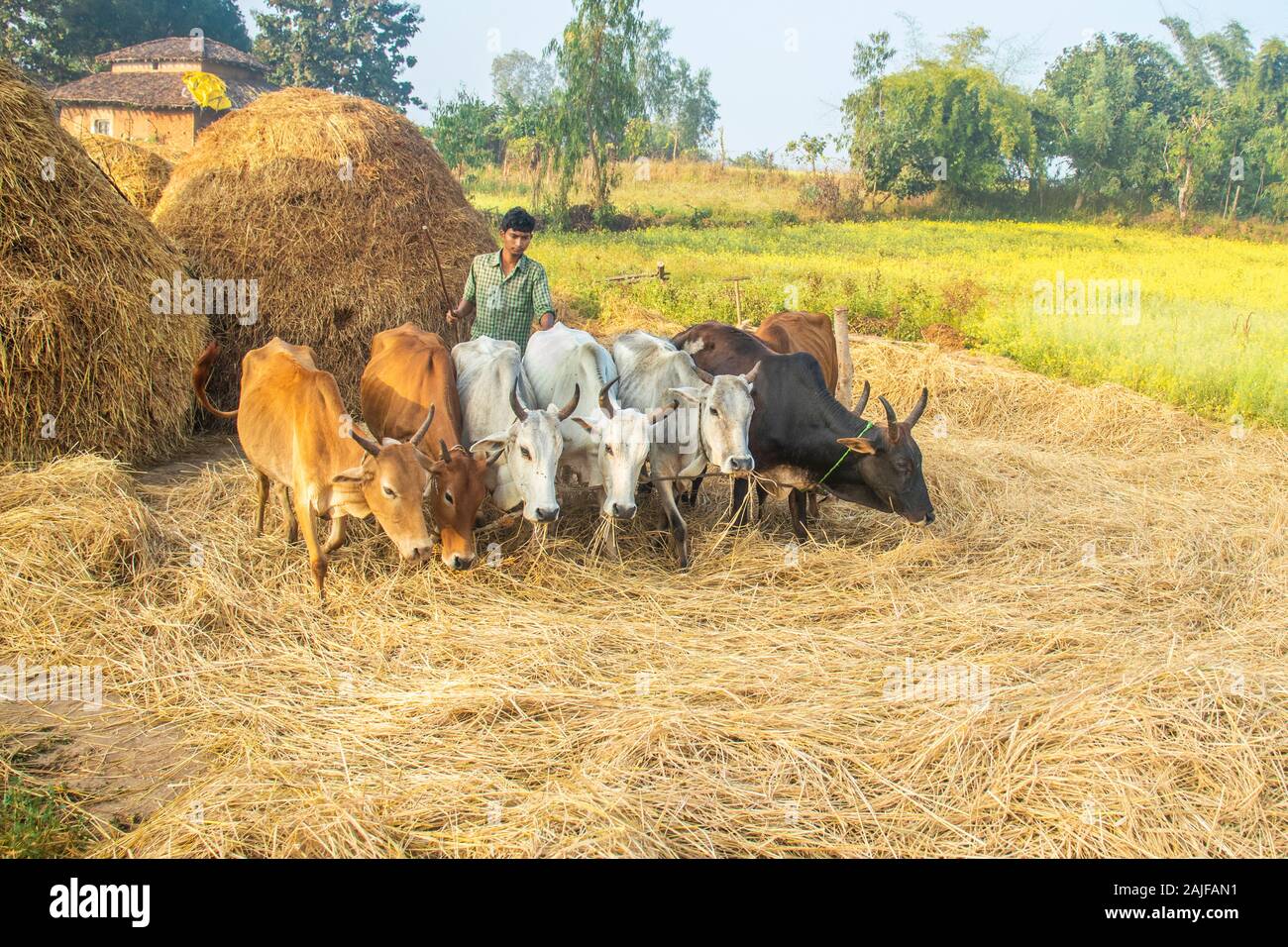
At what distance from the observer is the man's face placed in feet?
22.7

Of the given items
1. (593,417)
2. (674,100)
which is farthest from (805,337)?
(674,100)

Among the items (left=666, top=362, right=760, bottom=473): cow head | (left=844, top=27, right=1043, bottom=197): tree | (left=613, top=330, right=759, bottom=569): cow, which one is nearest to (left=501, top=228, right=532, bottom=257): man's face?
(left=613, top=330, right=759, bottom=569): cow

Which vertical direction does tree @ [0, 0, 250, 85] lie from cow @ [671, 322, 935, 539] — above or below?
above

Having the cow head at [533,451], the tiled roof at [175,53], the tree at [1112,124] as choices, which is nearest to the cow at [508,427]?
the cow head at [533,451]

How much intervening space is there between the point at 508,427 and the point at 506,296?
175 centimetres

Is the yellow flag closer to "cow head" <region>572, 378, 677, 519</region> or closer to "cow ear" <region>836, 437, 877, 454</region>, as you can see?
"cow head" <region>572, 378, 677, 519</region>

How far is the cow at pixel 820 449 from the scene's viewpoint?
641 centimetres

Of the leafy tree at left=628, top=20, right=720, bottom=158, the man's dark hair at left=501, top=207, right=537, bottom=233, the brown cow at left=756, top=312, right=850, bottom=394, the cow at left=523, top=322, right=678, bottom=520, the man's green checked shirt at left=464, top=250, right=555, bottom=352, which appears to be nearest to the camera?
the cow at left=523, top=322, right=678, bottom=520

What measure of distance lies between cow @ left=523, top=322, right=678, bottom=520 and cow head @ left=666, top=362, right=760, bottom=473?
0.57 feet

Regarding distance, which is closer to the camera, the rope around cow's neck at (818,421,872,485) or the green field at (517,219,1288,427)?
the rope around cow's neck at (818,421,872,485)

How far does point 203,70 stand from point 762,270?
20.8 metres
